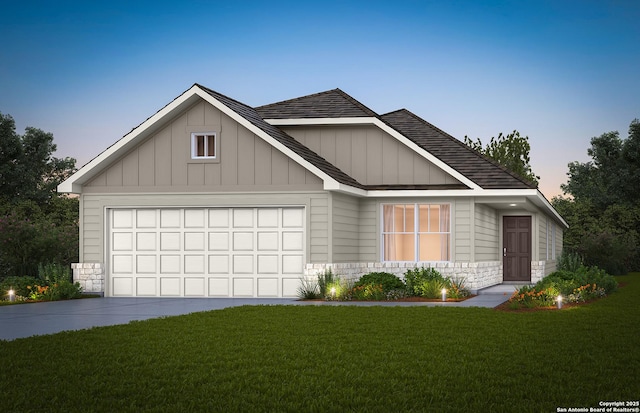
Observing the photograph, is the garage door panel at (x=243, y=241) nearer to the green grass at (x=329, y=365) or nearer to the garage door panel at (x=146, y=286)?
the garage door panel at (x=146, y=286)

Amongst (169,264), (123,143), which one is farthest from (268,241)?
(123,143)

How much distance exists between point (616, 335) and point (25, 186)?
42.9 meters

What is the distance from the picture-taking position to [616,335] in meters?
13.4

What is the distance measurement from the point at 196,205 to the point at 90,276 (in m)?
3.71

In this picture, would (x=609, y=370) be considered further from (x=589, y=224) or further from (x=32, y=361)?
(x=589, y=224)

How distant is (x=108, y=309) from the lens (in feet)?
63.2

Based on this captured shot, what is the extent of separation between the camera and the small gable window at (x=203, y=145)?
23125 millimetres

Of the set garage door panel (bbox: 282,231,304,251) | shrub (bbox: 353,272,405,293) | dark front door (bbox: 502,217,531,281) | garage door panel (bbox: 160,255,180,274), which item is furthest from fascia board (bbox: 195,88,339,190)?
dark front door (bbox: 502,217,531,281)

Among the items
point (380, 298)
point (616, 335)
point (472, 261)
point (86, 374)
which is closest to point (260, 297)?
point (380, 298)

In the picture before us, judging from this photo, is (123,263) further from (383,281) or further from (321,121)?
(383,281)

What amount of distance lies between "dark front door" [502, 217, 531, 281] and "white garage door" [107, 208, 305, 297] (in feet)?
36.1

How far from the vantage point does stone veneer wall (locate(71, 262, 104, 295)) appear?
931 inches

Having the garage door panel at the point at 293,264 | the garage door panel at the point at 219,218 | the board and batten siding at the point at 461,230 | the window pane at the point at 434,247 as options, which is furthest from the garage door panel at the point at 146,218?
the board and batten siding at the point at 461,230

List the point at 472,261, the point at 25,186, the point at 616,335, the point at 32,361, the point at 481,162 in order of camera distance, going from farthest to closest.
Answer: the point at 25,186, the point at 481,162, the point at 472,261, the point at 616,335, the point at 32,361
